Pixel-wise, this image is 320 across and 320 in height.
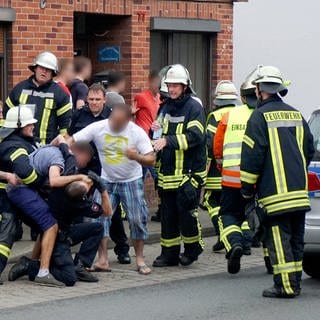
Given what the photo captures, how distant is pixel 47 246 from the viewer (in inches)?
405

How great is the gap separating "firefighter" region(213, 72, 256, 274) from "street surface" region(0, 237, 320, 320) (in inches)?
14.1

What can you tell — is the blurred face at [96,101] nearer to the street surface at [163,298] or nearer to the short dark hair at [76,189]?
the short dark hair at [76,189]

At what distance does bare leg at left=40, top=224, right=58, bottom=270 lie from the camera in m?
10.3

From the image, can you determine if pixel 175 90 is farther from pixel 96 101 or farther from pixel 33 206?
pixel 33 206

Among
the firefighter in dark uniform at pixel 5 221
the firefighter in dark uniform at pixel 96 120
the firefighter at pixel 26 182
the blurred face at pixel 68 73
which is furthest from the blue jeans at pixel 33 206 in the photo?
the blurred face at pixel 68 73

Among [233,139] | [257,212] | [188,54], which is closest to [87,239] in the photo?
[233,139]

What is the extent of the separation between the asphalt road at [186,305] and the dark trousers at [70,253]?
1.87 feet

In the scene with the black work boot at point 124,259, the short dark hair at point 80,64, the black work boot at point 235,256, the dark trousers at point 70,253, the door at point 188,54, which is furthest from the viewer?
→ the door at point 188,54

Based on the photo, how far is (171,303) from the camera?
9.55 meters

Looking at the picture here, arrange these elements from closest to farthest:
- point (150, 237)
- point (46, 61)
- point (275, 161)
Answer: point (275, 161), point (46, 61), point (150, 237)

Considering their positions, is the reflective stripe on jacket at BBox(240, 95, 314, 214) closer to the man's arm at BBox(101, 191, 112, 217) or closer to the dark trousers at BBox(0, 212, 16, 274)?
the man's arm at BBox(101, 191, 112, 217)

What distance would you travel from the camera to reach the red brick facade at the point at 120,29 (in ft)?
44.6

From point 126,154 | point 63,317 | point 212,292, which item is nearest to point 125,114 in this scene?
point 126,154

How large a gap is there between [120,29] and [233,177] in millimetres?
4967
